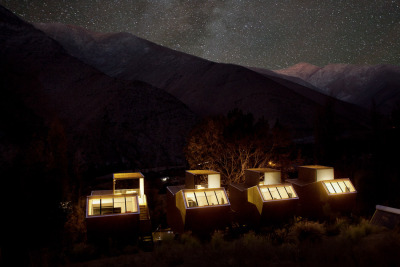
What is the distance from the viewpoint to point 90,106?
48406 mm

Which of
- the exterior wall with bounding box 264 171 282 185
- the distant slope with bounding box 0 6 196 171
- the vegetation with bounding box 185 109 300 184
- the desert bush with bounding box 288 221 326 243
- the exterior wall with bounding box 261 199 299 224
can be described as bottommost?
the desert bush with bounding box 288 221 326 243

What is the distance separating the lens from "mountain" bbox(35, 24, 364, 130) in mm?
59312

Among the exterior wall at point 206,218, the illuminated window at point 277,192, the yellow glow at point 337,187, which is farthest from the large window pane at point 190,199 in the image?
the yellow glow at point 337,187

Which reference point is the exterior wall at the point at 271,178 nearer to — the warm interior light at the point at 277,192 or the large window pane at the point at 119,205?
the warm interior light at the point at 277,192

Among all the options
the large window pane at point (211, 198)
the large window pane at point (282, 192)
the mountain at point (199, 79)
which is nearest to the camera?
the large window pane at point (211, 198)

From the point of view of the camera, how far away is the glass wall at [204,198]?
13180 mm

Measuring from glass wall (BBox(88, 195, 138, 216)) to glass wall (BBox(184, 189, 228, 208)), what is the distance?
271cm

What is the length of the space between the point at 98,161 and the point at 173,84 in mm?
45544

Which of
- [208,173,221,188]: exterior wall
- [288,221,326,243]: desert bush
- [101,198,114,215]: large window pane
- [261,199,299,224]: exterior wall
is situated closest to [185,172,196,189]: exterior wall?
[208,173,221,188]: exterior wall

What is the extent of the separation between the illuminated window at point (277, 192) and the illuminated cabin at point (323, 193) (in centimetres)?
201

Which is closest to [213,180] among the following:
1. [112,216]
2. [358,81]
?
[112,216]

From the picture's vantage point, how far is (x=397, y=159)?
27312 mm

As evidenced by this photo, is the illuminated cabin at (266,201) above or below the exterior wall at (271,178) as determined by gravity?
below

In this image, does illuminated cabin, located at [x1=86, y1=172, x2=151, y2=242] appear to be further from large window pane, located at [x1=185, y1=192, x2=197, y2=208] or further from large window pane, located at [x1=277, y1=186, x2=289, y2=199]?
large window pane, located at [x1=277, y1=186, x2=289, y2=199]
